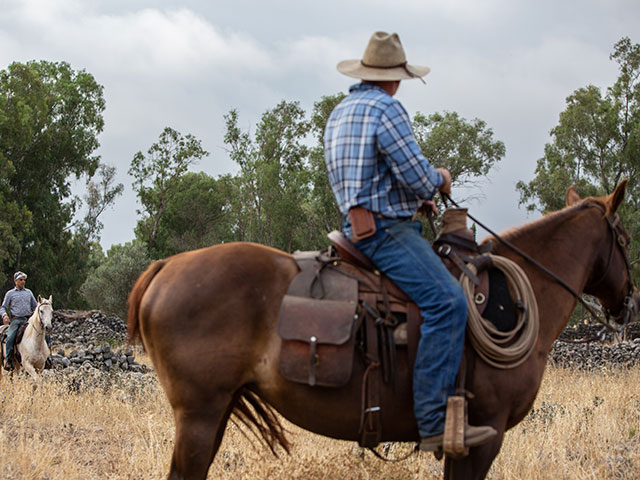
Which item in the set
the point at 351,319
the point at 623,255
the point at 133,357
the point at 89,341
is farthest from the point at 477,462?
the point at 89,341

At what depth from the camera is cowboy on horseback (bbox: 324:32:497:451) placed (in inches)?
152

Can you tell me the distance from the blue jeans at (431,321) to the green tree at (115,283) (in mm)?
38978

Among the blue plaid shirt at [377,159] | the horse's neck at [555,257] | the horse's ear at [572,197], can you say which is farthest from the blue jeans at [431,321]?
the horse's ear at [572,197]

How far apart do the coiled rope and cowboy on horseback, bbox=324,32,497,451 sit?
0.16 meters

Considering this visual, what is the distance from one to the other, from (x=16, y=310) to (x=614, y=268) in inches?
480

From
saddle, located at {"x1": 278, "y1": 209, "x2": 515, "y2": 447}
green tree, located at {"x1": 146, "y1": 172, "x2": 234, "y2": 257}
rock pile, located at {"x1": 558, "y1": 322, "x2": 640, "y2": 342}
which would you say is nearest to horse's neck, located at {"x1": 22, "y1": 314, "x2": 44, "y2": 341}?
saddle, located at {"x1": 278, "y1": 209, "x2": 515, "y2": 447}

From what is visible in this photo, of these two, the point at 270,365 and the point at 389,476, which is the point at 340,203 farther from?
the point at 389,476

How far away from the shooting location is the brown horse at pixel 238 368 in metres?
3.91

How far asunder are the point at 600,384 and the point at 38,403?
8289 millimetres

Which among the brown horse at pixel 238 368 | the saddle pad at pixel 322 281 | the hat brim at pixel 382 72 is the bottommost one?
the brown horse at pixel 238 368

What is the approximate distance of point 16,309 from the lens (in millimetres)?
13539

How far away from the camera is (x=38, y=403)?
844cm

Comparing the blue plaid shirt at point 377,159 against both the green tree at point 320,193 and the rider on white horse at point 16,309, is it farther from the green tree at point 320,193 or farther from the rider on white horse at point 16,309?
the green tree at point 320,193

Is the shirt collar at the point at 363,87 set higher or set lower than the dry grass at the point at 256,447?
higher
